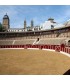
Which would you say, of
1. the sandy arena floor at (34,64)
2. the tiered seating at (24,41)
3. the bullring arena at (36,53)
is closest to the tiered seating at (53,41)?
the bullring arena at (36,53)

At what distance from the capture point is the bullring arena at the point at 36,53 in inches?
206

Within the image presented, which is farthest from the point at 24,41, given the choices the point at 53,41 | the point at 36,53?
the point at 53,41

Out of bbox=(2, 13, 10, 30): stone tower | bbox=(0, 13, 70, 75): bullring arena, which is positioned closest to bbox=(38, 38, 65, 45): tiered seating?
bbox=(0, 13, 70, 75): bullring arena

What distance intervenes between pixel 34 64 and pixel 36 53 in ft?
3.69

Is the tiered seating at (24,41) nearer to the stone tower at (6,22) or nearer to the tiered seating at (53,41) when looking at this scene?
the tiered seating at (53,41)

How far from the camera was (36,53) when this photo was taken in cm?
662
